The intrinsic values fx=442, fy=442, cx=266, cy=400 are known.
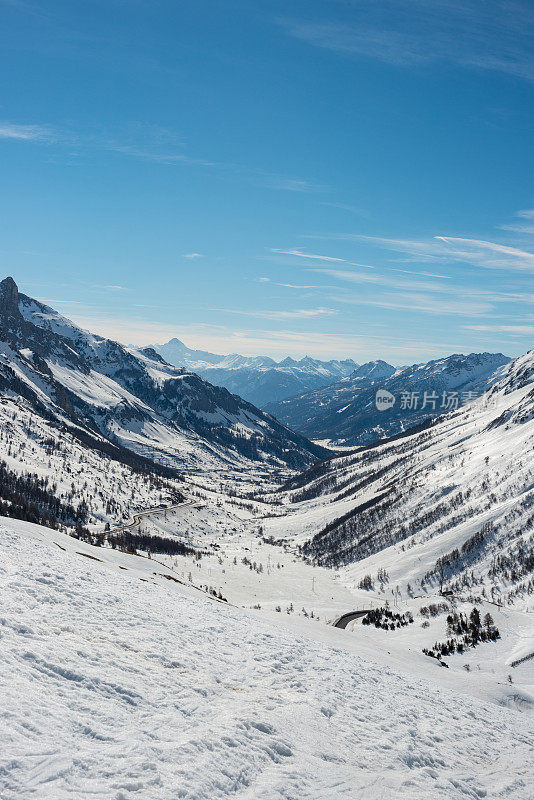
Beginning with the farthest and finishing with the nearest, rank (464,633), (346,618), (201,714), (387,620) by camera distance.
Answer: (346,618) < (387,620) < (464,633) < (201,714)

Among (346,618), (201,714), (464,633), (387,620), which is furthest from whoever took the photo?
(346,618)

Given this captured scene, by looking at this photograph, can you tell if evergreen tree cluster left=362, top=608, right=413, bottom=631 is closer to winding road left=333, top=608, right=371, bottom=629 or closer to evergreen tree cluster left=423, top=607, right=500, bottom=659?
winding road left=333, top=608, right=371, bottom=629

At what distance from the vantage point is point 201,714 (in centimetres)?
2048

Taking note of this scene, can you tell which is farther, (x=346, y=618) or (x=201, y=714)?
(x=346, y=618)

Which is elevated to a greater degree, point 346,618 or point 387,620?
point 387,620

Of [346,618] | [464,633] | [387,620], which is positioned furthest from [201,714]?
[346,618]

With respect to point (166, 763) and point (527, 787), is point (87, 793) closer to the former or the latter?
point (166, 763)

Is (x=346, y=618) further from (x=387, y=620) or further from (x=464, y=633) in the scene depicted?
(x=464, y=633)

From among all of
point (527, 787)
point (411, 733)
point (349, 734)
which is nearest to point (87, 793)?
point (349, 734)

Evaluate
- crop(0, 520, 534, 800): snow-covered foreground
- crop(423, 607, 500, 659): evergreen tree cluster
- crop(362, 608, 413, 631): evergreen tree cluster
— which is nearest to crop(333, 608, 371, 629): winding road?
crop(362, 608, 413, 631): evergreen tree cluster

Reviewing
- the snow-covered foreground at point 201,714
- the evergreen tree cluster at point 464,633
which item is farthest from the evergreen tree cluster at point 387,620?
the snow-covered foreground at point 201,714

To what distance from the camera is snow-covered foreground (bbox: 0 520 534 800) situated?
50.1 feet

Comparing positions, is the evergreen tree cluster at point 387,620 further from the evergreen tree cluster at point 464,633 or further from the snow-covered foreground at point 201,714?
the snow-covered foreground at point 201,714

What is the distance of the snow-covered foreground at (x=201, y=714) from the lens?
50.1ft
